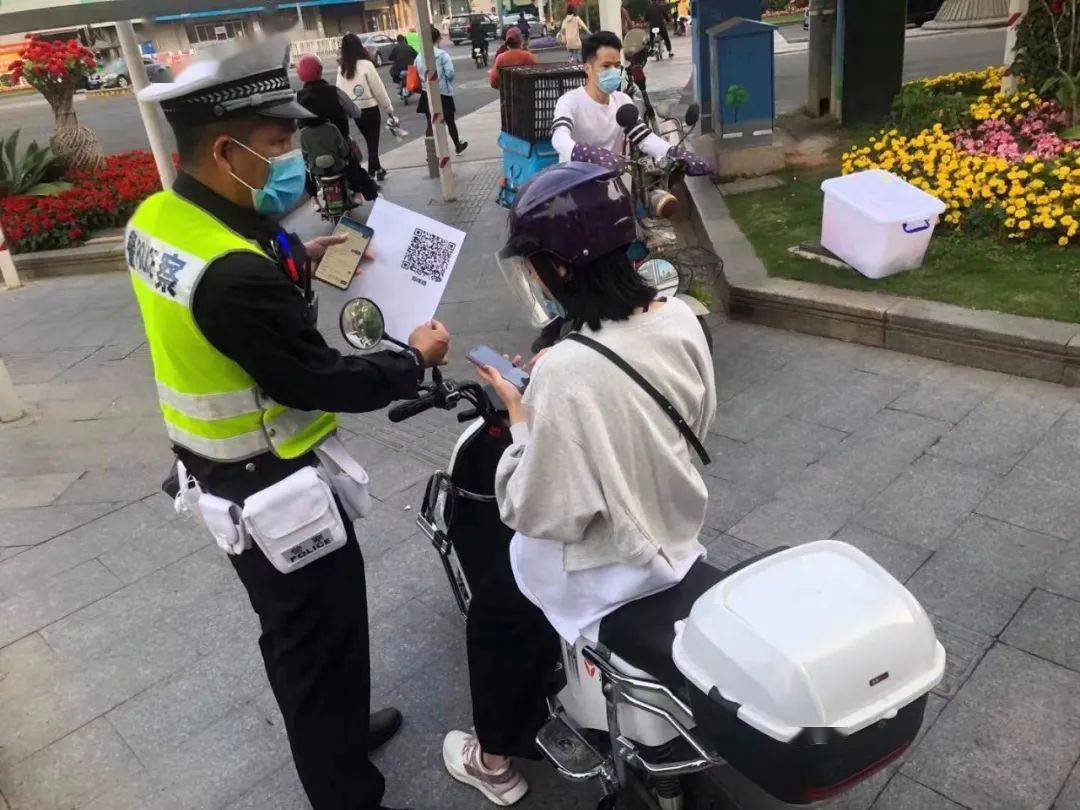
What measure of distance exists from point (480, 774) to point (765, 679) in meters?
1.40

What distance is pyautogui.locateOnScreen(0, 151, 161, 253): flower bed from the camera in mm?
8828

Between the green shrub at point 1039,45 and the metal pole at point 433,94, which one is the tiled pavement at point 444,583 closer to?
the green shrub at point 1039,45

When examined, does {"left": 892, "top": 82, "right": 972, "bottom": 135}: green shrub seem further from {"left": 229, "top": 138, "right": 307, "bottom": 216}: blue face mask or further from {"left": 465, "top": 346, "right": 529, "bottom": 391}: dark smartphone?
{"left": 229, "top": 138, "right": 307, "bottom": 216}: blue face mask

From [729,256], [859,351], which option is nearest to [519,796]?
[859,351]

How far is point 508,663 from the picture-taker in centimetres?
236

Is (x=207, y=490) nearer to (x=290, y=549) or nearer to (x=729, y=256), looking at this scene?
(x=290, y=549)

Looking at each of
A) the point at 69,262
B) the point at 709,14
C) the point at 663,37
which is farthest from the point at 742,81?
the point at 663,37

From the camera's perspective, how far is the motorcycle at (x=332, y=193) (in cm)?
902

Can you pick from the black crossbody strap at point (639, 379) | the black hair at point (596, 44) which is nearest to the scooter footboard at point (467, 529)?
the black crossbody strap at point (639, 379)

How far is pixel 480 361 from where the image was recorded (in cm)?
215

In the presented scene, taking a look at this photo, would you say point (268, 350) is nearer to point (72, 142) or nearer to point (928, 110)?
point (928, 110)

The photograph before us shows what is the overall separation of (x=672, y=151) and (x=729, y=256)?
5.24ft

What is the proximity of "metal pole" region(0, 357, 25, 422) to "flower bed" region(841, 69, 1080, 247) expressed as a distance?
628 centimetres

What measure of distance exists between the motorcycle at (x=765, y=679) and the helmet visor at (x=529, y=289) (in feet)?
2.26
